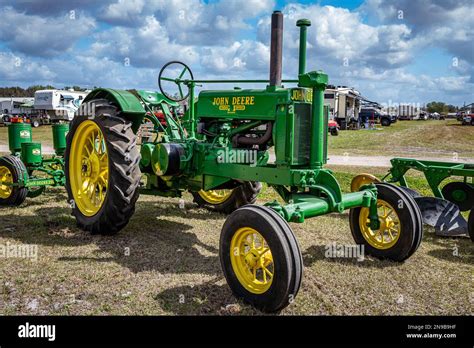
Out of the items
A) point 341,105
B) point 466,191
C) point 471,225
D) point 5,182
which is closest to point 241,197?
point 471,225

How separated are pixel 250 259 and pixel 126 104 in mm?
2580

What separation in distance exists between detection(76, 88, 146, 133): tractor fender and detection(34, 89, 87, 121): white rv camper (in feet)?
97.4

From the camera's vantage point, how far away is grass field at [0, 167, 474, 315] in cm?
345

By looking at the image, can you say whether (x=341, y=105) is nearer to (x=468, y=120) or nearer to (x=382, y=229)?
(x=468, y=120)

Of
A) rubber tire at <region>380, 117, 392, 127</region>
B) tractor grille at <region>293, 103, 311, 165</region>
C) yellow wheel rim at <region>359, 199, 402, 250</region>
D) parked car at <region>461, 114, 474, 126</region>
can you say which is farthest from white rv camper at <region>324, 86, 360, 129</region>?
tractor grille at <region>293, 103, 311, 165</region>

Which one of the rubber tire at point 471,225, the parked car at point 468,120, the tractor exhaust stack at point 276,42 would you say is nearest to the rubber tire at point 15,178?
the tractor exhaust stack at point 276,42

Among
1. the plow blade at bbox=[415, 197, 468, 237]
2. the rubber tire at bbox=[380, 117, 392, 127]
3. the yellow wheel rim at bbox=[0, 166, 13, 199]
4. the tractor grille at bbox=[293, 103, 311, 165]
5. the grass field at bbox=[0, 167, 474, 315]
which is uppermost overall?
the rubber tire at bbox=[380, 117, 392, 127]

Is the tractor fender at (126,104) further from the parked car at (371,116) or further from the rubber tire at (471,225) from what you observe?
the parked car at (371,116)

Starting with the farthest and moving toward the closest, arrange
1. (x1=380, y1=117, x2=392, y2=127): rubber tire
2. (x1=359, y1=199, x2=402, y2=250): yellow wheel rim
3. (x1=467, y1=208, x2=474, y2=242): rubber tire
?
(x1=380, y1=117, x2=392, y2=127): rubber tire
(x1=467, y1=208, x2=474, y2=242): rubber tire
(x1=359, y1=199, x2=402, y2=250): yellow wheel rim

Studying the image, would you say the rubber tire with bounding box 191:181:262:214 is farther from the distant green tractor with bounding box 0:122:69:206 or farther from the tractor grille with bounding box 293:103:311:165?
the distant green tractor with bounding box 0:122:69:206

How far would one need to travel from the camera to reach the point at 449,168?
229 inches

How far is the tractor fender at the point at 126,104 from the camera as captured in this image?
5.15 m

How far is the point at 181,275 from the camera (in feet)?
13.3
